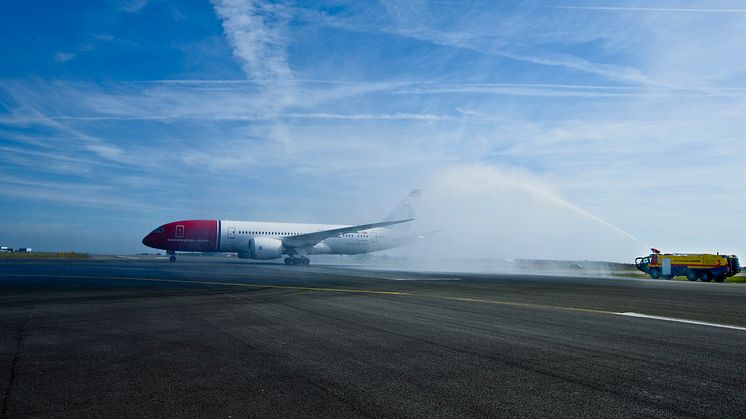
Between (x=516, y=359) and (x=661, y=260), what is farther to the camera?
(x=661, y=260)

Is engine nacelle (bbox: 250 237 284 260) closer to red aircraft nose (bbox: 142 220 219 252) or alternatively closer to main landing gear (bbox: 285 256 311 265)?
main landing gear (bbox: 285 256 311 265)

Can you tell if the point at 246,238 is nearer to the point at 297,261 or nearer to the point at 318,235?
the point at 297,261

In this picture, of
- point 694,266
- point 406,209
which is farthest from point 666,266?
point 406,209

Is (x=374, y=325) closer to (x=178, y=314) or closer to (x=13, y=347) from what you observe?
(x=178, y=314)

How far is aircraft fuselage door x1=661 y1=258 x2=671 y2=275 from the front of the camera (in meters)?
39.7

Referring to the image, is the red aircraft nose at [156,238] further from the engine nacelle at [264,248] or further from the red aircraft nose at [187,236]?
the engine nacelle at [264,248]

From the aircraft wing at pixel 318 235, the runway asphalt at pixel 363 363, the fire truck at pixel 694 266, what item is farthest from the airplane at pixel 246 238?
the runway asphalt at pixel 363 363

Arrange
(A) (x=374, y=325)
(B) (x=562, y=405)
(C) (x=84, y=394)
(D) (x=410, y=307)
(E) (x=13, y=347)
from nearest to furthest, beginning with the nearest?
(B) (x=562, y=405) < (C) (x=84, y=394) < (E) (x=13, y=347) < (A) (x=374, y=325) < (D) (x=410, y=307)

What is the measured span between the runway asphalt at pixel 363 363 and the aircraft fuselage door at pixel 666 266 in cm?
3366

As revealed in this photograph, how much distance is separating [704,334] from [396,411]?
7035 mm

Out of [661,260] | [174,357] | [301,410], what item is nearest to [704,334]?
[301,410]

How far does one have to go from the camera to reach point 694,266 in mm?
37281

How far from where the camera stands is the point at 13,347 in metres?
6.45

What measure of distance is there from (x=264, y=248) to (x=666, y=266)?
36.9m
